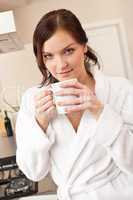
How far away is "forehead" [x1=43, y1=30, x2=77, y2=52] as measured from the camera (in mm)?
861

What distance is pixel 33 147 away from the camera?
92 cm

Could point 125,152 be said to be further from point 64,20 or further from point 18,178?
point 18,178

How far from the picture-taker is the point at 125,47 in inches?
94.9

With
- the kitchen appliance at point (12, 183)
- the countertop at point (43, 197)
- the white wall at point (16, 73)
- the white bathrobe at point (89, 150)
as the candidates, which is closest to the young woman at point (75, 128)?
the white bathrobe at point (89, 150)

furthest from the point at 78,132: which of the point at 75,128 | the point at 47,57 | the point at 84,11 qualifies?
the point at 84,11

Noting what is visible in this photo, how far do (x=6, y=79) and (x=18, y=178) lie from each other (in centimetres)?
124

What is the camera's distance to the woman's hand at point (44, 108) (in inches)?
34.1

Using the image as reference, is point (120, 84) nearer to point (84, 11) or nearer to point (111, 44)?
point (111, 44)

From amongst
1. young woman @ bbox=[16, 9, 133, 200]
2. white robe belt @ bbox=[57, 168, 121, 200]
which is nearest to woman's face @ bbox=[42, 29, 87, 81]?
young woman @ bbox=[16, 9, 133, 200]

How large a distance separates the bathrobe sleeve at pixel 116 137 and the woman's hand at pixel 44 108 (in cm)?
14

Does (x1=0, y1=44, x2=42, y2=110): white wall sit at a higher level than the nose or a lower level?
lower

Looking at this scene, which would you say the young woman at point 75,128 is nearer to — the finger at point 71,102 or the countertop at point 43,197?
the finger at point 71,102

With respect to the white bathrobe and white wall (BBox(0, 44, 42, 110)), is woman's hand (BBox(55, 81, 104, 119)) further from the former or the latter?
white wall (BBox(0, 44, 42, 110))

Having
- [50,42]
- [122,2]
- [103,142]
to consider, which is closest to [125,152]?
[103,142]
